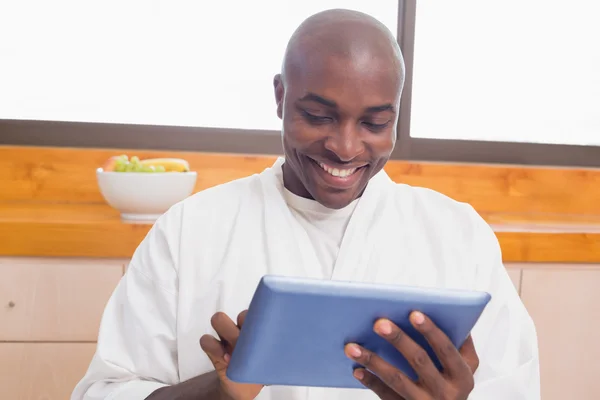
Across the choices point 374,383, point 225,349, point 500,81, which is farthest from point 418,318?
point 500,81

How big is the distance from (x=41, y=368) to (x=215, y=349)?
3.73 ft

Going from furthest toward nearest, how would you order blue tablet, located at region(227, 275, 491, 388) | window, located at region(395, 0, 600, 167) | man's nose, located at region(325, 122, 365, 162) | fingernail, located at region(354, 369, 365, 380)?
window, located at region(395, 0, 600, 167) → man's nose, located at region(325, 122, 365, 162) → fingernail, located at region(354, 369, 365, 380) → blue tablet, located at region(227, 275, 491, 388)

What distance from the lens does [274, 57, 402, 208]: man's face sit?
105cm

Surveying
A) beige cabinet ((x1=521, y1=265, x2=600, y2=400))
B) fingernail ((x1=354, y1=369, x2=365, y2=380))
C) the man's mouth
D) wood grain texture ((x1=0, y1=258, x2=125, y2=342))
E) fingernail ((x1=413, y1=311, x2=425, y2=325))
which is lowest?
beige cabinet ((x1=521, y1=265, x2=600, y2=400))

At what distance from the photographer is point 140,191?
6.24ft

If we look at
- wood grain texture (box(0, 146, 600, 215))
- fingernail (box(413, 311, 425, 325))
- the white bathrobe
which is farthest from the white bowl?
fingernail (box(413, 311, 425, 325))

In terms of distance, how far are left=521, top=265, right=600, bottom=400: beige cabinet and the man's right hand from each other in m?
1.27

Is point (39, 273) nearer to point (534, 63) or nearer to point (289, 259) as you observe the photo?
point (289, 259)

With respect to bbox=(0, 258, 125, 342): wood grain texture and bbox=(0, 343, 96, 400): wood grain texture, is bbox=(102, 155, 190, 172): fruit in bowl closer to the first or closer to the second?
bbox=(0, 258, 125, 342): wood grain texture

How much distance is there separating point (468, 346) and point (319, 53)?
18.8 inches

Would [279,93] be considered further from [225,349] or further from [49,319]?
[49,319]

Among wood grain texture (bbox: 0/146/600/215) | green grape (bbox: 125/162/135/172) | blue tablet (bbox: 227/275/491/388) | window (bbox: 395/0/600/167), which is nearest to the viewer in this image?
blue tablet (bbox: 227/275/491/388)

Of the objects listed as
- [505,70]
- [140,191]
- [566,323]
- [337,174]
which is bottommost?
[566,323]

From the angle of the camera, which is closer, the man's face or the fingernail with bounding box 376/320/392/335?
the fingernail with bounding box 376/320/392/335
